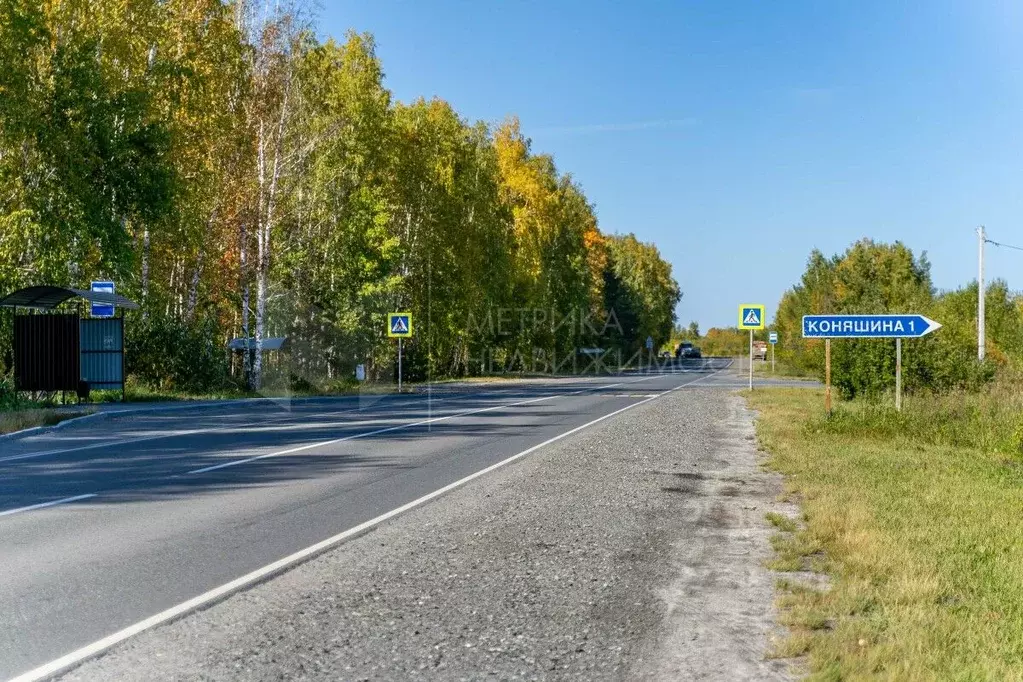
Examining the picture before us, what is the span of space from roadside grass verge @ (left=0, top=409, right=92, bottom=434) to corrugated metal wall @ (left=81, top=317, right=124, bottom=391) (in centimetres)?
394

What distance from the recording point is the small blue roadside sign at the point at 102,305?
78.9 ft

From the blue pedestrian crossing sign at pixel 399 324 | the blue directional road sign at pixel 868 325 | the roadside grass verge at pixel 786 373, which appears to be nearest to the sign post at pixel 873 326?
the blue directional road sign at pixel 868 325

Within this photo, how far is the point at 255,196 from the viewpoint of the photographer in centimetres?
3531

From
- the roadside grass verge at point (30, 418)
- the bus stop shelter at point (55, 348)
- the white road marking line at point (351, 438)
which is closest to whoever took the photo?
the white road marking line at point (351, 438)

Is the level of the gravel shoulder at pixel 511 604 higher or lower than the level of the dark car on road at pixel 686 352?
lower

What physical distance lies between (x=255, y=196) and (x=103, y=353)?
1143 cm

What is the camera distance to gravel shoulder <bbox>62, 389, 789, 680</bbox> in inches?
203

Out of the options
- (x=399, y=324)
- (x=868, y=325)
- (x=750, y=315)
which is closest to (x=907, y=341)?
(x=868, y=325)

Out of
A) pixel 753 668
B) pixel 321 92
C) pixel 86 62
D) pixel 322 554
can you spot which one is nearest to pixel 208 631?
pixel 322 554

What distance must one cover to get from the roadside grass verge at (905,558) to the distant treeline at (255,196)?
1859 centimetres

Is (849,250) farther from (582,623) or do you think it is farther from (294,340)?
(582,623)

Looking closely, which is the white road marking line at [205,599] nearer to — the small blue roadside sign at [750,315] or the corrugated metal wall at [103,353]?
the corrugated metal wall at [103,353]

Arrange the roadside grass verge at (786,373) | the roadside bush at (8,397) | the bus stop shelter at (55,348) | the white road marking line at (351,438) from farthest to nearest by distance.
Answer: the roadside grass verge at (786,373) < the bus stop shelter at (55,348) < the roadside bush at (8,397) < the white road marking line at (351,438)

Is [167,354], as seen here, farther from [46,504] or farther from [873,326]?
[46,504]
